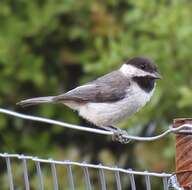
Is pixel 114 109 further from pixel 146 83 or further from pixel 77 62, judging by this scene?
pixel 77 62

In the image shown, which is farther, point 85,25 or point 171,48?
point 85,25

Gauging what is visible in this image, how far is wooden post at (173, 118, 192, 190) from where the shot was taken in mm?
2623

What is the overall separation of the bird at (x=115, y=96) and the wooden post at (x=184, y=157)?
1867 mm

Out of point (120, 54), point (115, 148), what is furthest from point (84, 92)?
point (115, 148)

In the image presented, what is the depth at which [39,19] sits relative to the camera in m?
6.00

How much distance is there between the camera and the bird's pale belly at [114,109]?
4520 millimetres

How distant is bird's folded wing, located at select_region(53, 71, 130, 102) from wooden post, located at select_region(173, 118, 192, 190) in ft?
6.41

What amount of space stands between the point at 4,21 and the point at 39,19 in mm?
263

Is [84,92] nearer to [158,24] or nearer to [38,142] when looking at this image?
[158,24]

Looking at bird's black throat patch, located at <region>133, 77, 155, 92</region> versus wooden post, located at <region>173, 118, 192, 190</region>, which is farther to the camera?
bird's black throat patch, located at <region>133, 77, 155, 92</region>

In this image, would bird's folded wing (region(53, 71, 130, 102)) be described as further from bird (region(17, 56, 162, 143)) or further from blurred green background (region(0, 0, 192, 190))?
blurred green background (region(0, 0, 192, 190))

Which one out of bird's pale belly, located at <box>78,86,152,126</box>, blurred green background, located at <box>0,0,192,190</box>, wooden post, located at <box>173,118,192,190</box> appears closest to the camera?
wooden post, located at <box>173,118,192,190</box>

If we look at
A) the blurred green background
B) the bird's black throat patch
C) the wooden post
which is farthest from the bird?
the wooden post

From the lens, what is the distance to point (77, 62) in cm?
608
